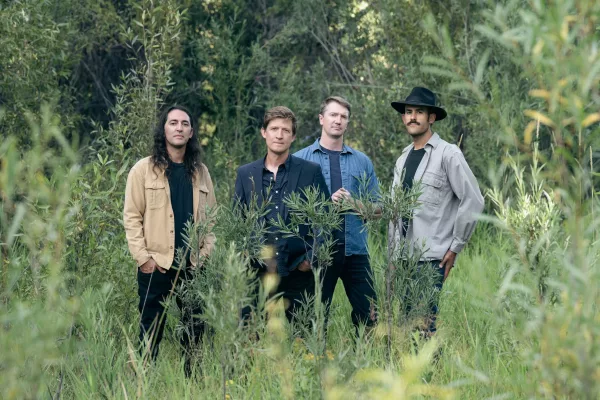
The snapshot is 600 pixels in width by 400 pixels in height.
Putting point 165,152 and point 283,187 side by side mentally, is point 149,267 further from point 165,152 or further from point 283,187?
point 283,187

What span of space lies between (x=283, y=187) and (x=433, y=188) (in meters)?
1.03

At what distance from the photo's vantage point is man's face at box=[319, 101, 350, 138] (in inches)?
235

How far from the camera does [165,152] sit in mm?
5641

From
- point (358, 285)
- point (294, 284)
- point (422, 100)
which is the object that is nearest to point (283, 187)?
point (294, 284)

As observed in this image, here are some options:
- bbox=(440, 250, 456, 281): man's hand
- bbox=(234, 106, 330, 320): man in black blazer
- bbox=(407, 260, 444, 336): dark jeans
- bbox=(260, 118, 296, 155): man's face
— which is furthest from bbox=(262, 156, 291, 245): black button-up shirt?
bbox=(440, 250, 456, 281): man's hand

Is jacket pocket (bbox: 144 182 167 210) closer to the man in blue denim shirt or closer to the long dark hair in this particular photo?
the long dark hair

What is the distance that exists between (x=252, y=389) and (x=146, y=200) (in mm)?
1840

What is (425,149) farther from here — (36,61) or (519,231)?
(36,61)

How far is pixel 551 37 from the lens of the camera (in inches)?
94.2

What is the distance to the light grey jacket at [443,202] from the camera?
17.6ft

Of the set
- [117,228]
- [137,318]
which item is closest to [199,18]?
[117,228]

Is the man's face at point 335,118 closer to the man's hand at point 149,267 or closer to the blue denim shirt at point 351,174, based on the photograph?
the blue denim shirt at point 351,174

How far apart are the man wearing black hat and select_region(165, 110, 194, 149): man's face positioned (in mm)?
1490

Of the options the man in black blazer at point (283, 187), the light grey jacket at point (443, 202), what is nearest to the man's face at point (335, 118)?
the man in black blazer at point (283, 187)
